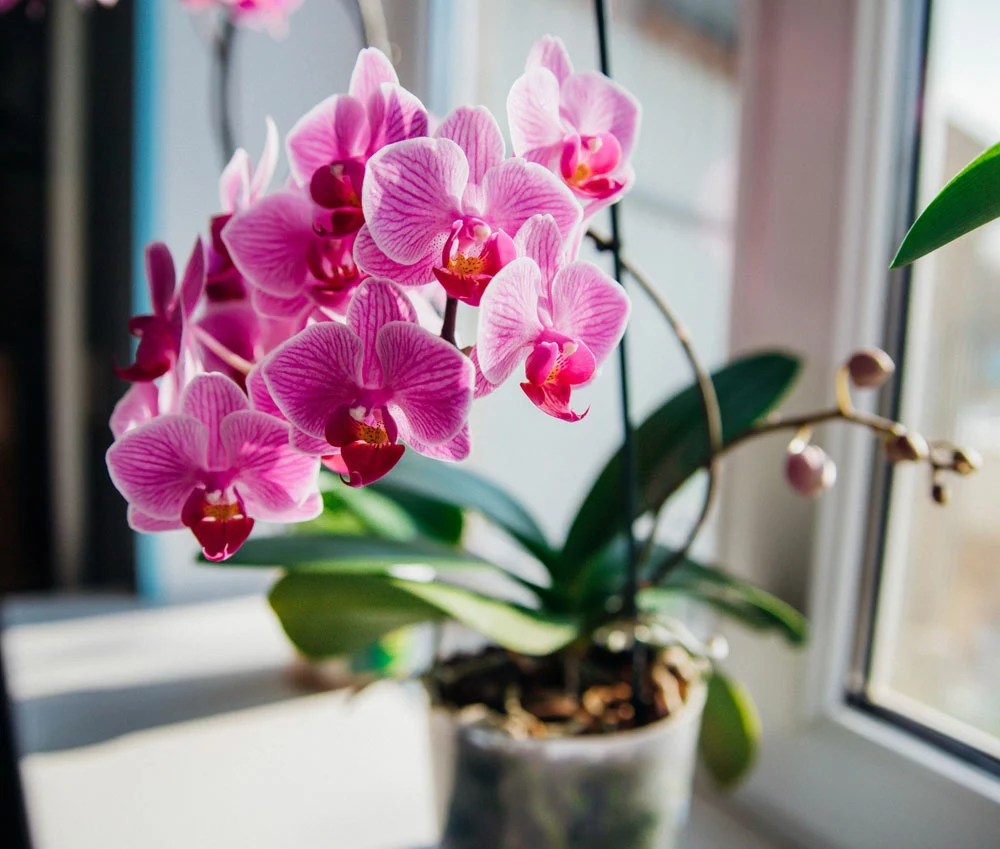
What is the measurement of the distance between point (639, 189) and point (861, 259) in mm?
345

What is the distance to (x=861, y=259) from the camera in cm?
58

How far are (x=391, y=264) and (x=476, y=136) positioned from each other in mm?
53

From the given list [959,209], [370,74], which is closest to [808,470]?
[959,209]

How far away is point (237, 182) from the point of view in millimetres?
315

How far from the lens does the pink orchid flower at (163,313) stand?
299 mm

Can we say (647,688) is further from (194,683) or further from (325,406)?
(194,683)

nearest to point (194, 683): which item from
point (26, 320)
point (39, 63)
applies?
point (26, 320)

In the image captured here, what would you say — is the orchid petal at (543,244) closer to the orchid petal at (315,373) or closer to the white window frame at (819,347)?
the orchid petal at (315,373)

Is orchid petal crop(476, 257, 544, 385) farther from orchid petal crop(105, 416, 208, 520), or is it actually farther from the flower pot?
the flower pot

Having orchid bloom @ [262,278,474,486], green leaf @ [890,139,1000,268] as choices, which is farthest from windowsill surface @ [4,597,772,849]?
green leaf @ [890,139,1000,268]

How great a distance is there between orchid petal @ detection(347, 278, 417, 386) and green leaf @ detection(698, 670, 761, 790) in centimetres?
38

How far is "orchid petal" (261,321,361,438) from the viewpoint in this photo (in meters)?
0.25

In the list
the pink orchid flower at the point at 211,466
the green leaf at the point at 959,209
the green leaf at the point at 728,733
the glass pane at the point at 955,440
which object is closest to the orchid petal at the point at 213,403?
the pink orchid flower at the point at 211,466

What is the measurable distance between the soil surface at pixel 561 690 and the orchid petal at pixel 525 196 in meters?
0.30
